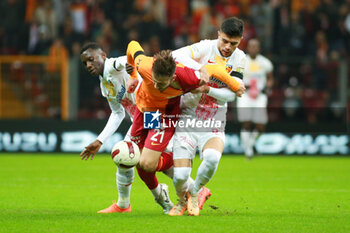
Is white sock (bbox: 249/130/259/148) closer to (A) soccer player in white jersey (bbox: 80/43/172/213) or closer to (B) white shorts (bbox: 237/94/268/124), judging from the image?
(B) white shorts (bbox: 237/94/268/124)

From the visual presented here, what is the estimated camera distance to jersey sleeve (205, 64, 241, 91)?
619 cm

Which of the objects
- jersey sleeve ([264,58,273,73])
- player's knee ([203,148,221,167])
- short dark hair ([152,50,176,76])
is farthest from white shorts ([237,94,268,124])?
short dark hair ([152,50,176,76])

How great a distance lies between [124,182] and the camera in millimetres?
6660

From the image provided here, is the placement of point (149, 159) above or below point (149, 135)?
below

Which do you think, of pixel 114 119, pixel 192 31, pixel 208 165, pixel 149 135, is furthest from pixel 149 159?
pixel 192 31

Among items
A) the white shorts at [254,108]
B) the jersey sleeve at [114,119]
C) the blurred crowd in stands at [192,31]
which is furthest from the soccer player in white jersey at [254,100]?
the jersey sleeve at [114,119]

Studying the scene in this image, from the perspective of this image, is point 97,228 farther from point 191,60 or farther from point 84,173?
point 84,173

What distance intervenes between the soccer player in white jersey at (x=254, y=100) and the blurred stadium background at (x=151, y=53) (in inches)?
28.6

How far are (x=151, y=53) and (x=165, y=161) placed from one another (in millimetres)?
8795

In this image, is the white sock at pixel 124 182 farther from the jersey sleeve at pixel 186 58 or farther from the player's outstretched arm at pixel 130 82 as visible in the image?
the jersey sleeve at pixel 186 58

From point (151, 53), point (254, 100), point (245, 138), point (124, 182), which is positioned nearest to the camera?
point (124, 182)

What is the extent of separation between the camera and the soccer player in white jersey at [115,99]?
6.64 meters

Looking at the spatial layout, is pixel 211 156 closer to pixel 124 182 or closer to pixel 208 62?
pixel 124 182

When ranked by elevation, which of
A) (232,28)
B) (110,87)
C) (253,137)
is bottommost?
(253,137)
